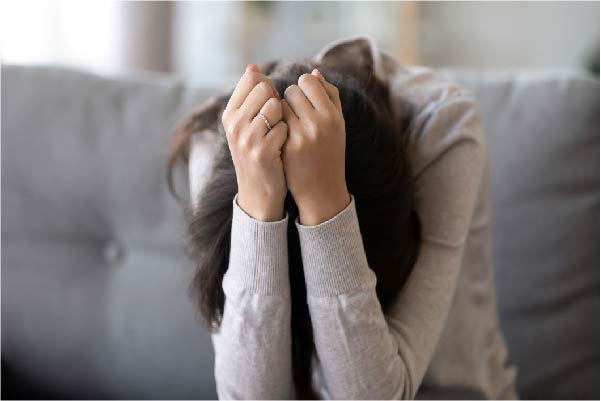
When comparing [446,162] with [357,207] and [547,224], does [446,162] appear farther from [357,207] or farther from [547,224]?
[547,224]

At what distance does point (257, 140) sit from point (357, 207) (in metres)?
0.16

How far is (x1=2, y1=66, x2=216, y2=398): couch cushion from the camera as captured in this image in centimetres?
106

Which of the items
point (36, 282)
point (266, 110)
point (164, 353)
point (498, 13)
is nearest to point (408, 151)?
point (266, 110)

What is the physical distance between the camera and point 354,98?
2.30ft

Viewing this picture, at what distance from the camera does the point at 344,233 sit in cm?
68

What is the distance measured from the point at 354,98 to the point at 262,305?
23 centimetres

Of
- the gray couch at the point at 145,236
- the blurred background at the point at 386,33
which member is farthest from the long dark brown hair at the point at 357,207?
the blurred background at the point at 386,33

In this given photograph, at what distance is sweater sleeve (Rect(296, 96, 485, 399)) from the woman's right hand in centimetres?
6

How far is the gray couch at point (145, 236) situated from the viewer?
1.00 meters

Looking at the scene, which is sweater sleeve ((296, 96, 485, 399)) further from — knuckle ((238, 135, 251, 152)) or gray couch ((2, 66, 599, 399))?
gray couch ((2, 66, 599, 399))

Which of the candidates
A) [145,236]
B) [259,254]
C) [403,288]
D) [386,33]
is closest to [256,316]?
[259,254]

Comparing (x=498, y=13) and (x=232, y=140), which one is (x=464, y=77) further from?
(x=498, y=13)

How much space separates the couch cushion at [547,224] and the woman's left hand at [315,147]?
433 millimetres

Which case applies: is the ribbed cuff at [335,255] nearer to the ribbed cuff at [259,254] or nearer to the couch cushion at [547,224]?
the ribbed cuff at [259,254]
